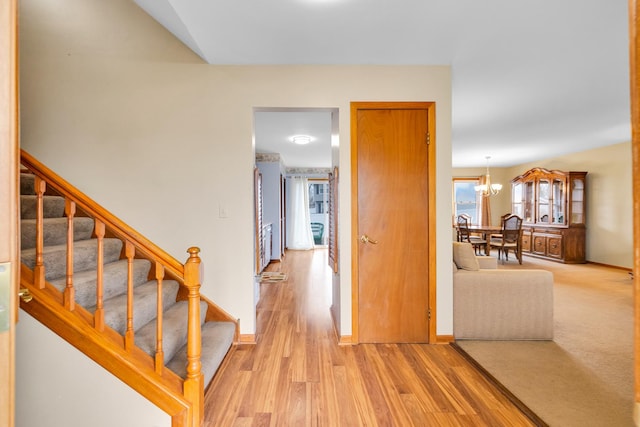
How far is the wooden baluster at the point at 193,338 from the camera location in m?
1.59

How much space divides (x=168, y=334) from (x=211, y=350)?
1.09 ft

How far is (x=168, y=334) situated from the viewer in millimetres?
1869

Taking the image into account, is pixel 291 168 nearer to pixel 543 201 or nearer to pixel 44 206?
pixel 543 201

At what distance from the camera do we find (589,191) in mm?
6043

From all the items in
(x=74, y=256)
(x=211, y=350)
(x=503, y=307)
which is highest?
(x=74, y=256)

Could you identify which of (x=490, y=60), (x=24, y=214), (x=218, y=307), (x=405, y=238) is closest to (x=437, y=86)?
(x=490, y=60)

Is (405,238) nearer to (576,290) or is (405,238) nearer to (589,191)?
(576,290)

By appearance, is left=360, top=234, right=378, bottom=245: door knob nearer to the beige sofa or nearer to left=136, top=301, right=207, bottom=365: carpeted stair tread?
the beige sofa

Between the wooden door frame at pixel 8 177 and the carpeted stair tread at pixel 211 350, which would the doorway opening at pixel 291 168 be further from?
the wooden door frame at pixel 8 177

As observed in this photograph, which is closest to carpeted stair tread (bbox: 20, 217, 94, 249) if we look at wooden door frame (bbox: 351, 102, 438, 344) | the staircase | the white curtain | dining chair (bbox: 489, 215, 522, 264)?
the staircase

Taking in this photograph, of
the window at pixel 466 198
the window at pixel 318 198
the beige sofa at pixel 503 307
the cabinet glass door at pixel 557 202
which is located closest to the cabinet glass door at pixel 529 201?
the cabinet glass door at pixel 557 202

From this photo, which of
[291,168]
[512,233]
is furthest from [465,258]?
[291,168]

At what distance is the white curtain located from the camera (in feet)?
27.1

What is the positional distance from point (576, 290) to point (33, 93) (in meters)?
6.50
